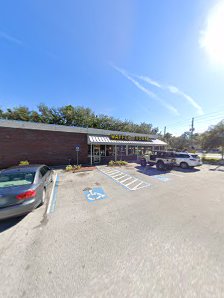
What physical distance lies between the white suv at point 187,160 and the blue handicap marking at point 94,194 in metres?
10.3

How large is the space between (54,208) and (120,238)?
2.95m

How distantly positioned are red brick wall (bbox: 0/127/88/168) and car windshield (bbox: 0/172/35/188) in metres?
9.42

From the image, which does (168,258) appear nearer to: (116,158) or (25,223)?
(25,223)

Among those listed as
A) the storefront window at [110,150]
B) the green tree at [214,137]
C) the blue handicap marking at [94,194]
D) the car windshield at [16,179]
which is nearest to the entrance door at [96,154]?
the storefront window at [110,150]

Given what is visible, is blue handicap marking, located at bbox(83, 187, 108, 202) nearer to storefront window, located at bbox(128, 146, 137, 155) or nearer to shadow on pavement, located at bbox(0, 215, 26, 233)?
shadow on pavement, located at bbox(0, 215, 26, 233)

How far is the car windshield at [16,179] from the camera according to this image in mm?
4074

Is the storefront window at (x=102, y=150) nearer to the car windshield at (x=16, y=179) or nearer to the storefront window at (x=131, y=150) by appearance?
the storefront window at (x=131, y=150)

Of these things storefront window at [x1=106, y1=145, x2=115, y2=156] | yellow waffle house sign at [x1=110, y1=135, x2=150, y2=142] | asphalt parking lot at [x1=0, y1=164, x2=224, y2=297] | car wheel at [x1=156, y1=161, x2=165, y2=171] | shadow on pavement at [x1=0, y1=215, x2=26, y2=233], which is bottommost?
shadow on pavement at [x1=0, y1=215, x2=26, y2=233]

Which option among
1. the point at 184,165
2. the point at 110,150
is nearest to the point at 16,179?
the point at 110,150

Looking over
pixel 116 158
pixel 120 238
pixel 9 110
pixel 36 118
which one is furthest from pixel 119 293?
pixel 9 110

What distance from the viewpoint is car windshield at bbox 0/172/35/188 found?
13.4 feet

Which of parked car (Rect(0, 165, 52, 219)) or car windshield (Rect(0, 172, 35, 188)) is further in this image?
car windshield (Rect(0, 172, 35, 188))

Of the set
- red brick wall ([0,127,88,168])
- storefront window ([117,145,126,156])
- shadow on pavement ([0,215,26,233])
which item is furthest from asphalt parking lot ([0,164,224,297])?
storefront window ([117,145,126,156])

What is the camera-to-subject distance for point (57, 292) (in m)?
1.91
